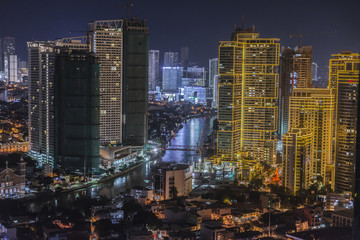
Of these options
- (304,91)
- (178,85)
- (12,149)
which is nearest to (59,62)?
(12,149)

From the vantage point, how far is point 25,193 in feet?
30.7

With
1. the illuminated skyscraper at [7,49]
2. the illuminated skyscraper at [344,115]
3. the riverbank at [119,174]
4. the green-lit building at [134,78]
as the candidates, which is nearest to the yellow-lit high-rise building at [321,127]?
the illuminated skyscraper at [344,115]

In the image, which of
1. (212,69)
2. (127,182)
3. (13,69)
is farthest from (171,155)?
(212,69)

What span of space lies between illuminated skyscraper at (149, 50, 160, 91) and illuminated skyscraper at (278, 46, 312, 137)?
16425 mm

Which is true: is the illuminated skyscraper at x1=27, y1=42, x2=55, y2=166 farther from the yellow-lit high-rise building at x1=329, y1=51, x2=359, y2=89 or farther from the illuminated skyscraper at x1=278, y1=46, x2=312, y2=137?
the illuminated skyscraper at x1=278, y1=46, x2=312, y2=137

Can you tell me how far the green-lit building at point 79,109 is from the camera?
10711mm

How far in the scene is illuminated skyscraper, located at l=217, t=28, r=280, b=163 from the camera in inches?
463

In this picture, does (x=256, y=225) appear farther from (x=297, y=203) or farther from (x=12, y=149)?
(x=12, y=149)

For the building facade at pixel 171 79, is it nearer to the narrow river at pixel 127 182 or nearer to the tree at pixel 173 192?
the narrow river at pixel 127 182

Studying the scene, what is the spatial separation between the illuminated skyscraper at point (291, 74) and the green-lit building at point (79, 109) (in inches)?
234

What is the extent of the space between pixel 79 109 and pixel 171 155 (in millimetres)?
3678

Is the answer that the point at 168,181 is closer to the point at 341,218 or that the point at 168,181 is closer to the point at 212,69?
the point at 341,218

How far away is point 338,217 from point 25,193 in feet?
17.6

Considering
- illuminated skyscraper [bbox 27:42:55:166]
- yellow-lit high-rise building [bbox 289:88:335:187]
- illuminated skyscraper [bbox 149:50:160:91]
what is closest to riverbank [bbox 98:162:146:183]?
illuminated skyscraper [bbox 27:42:55:166]
